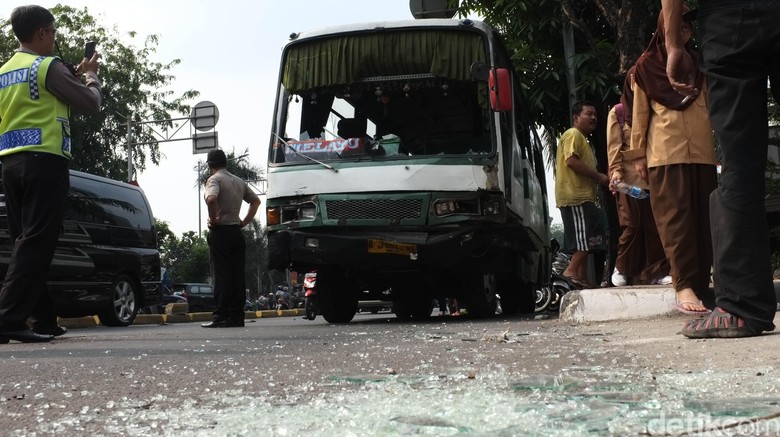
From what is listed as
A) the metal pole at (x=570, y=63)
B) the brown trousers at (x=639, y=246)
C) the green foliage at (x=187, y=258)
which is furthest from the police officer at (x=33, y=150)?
the green foliage at (x=187, y=258)

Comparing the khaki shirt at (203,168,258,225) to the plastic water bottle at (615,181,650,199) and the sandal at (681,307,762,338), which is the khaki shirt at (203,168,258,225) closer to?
the plastic water bottle at (615,181,650,199)

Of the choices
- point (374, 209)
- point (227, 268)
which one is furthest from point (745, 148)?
point (227, 268)

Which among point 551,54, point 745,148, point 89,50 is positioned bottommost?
point 745,148

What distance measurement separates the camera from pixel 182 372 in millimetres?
4129

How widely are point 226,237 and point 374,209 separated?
61.3 inches

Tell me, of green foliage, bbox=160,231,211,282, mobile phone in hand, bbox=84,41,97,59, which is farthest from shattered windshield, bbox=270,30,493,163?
green foliage, bbox=160,231,211,282

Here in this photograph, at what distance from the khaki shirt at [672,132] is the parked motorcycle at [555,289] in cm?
745

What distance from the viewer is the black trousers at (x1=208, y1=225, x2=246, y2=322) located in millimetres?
10125

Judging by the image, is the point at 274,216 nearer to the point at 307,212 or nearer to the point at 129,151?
the point at 307,212

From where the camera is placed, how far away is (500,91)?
966cm

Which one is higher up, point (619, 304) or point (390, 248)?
point (390, 248)

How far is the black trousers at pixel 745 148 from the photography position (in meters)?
4.41

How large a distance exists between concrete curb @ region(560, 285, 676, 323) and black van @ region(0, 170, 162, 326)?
6133mm

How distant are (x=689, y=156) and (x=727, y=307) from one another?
1840 mm
